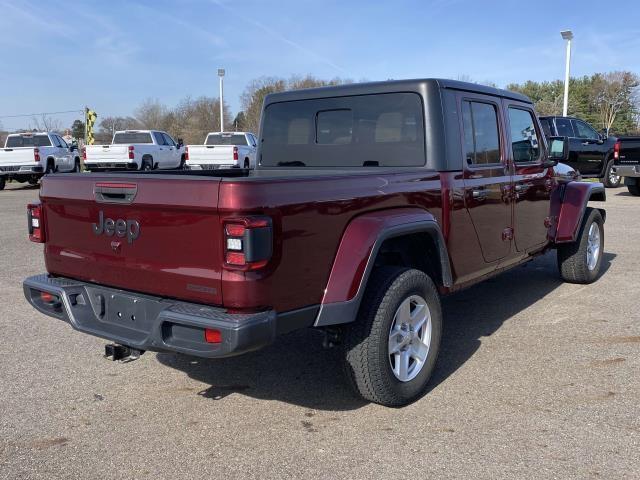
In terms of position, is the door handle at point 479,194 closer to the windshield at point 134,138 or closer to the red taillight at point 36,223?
the red taillight at point 36,223

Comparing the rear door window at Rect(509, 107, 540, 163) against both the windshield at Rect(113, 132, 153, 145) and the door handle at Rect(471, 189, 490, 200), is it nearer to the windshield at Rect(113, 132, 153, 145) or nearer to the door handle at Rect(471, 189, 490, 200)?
the door handle at Rect(471, 189, 490, 200)

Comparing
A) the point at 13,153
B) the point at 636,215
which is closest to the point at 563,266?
the point at 636,215

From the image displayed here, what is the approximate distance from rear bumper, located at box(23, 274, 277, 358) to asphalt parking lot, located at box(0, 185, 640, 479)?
1.89 ft

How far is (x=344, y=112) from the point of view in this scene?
15.0 feet

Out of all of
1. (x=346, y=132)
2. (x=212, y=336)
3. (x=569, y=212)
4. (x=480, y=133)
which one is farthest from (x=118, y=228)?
(x=569, y=212)

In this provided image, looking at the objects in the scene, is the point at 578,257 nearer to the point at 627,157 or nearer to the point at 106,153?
the point at 627,157

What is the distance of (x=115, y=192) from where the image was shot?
3229 millimetres

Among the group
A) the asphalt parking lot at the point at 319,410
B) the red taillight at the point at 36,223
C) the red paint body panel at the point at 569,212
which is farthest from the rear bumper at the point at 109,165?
the red taillight at the point at 36,223

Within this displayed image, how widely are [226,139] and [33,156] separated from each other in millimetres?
7006

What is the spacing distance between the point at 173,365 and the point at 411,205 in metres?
2.09

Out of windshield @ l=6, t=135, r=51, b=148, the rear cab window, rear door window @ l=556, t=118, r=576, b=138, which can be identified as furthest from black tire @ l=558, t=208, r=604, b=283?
windshield @ l=6, t=135, r=51, b=148

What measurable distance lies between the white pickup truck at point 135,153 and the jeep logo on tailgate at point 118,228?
19239mm

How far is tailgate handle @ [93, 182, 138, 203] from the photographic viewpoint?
10.3ft

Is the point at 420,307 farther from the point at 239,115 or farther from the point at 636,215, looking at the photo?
the point at 239,115
